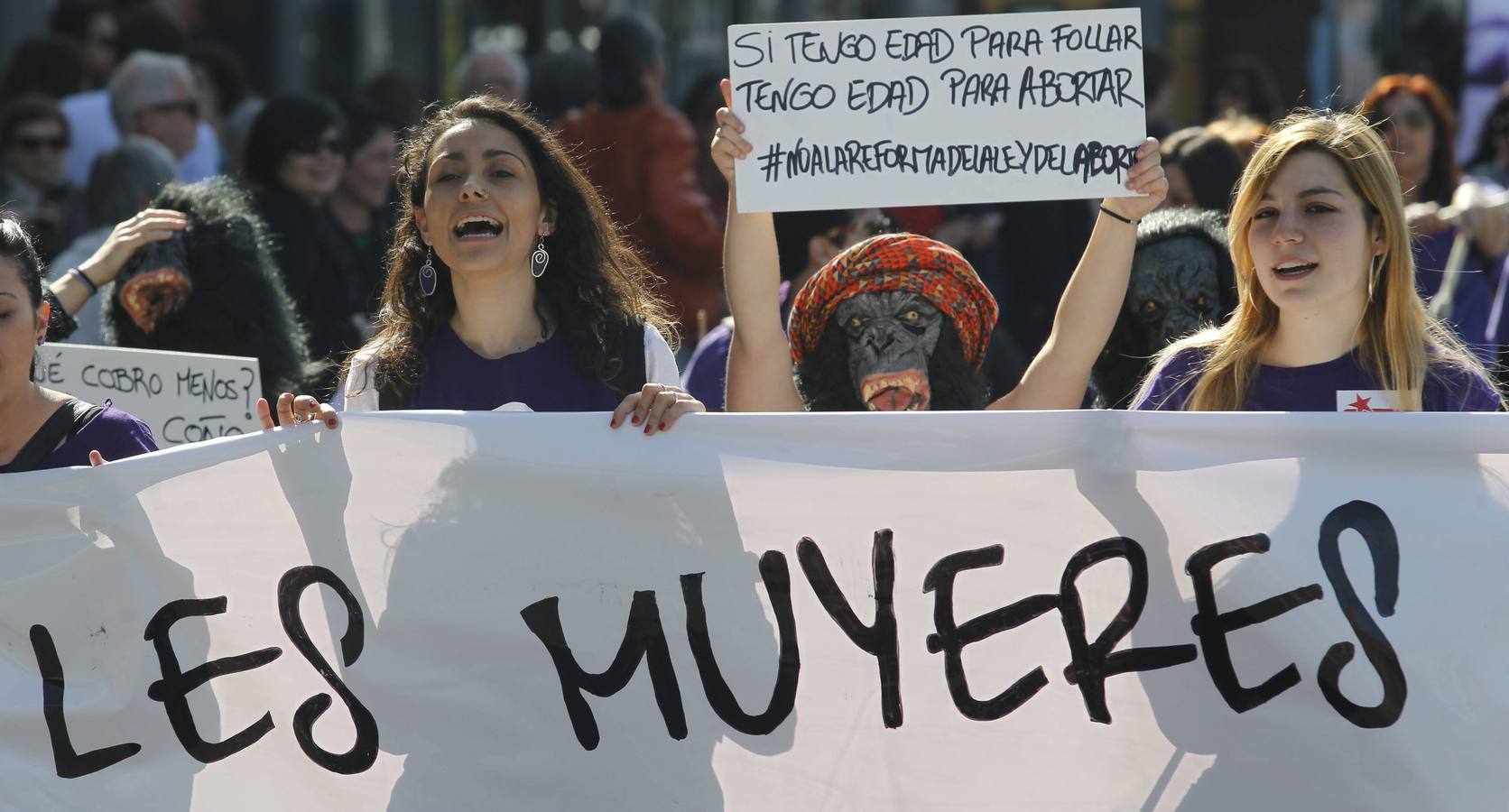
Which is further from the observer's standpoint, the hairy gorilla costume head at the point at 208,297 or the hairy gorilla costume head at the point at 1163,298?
the hairy gorilla costume head at the point at 208,297

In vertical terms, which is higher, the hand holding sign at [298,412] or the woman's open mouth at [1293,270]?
the woman's open mouth at [1293,270]

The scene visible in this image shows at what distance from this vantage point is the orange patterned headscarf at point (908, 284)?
138 inches

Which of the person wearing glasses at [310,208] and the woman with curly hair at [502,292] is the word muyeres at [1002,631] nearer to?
the woman with curly hair at [502,292]

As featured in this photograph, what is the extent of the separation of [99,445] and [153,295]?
1.25 meters

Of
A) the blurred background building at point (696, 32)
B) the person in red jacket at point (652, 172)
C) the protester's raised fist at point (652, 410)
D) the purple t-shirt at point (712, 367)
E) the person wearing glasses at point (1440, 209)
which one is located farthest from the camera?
the blurred background building at point (696, 32)

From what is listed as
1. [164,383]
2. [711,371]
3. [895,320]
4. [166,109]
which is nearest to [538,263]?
[895,320]

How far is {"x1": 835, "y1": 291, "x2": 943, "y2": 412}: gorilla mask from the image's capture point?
3451 mm

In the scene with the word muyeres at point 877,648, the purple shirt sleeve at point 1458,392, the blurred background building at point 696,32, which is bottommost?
the word muyeres at point 877,648

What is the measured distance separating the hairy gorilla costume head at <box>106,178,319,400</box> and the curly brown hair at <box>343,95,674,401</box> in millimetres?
899

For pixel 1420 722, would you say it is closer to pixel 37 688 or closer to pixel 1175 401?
pixel 1175 401

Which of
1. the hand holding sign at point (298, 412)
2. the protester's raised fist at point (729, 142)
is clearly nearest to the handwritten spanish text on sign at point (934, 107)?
the protester's raised fist at point (729, 142)

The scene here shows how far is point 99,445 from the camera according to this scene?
3.14 meters

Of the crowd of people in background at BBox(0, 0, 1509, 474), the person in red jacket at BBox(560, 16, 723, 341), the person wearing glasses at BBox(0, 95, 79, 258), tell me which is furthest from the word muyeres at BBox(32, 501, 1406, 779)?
the person wearing glasses at BBox(0, 95, 79, 258)

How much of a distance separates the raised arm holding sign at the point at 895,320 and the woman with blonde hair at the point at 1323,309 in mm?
205
